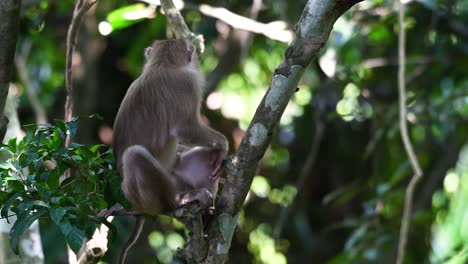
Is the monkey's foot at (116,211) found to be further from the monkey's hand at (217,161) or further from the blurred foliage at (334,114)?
the blurred foliage at (334,114)

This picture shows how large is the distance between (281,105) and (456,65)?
4.61 m

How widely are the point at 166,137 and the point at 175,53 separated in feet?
1.80

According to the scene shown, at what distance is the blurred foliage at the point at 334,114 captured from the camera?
688 centimetres

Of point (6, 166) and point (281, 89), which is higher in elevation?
point (281, 89)

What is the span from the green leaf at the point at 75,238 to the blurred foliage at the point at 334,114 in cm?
246

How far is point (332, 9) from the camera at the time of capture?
11.3 feet

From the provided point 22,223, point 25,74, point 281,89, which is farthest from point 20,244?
point 25,74

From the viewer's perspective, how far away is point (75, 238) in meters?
3.35

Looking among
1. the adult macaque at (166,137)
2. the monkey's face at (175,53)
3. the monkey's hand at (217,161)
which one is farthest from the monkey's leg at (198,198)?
the monkey's face at (175,53)

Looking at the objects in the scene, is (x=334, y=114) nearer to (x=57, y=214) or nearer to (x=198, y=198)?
(x=198, y=198)

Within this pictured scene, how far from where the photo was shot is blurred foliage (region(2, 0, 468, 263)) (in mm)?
6883

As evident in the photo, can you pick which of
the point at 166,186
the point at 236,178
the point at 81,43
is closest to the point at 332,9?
the point at 236,178

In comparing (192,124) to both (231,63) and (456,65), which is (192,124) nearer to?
(231,63)

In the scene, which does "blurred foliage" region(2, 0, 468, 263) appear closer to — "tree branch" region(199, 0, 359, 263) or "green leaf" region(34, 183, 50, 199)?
"green leaf" region(34, 183, 50, 199)
